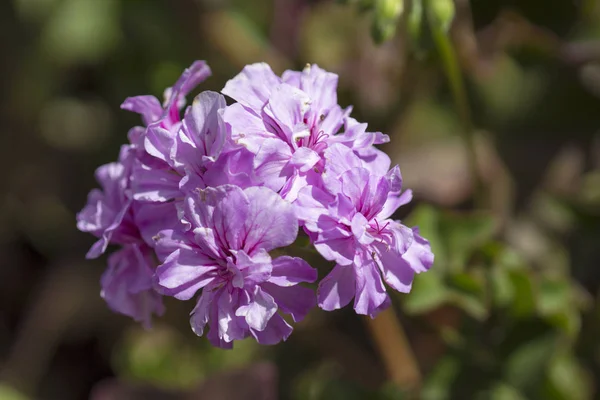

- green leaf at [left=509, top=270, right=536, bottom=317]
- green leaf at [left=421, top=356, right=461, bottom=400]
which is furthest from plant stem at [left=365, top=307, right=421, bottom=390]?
green leaf at [left=509, top=270, right=536, bottom=317]

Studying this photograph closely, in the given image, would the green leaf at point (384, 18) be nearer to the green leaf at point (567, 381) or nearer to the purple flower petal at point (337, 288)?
the purple flower petal at point (337, 288)

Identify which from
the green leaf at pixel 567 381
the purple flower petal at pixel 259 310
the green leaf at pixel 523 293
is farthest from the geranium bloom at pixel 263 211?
the green leaf at pixel 567 381

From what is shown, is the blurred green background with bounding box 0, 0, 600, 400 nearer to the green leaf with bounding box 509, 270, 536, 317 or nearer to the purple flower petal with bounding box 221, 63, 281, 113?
the green leaf with bounding box 509, 270, 536, 317

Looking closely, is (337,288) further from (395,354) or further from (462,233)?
(395,354)

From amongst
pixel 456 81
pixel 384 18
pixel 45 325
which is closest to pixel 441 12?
pixel 384 18

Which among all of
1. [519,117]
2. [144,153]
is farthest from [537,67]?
[144,153]
